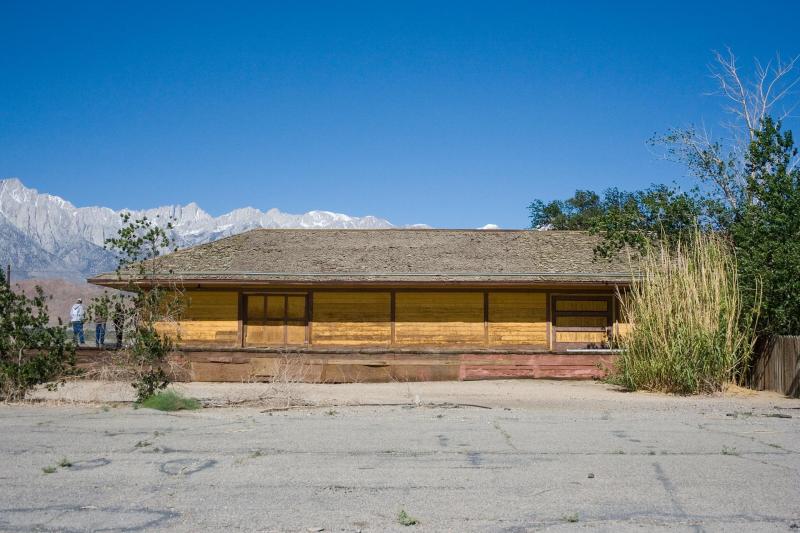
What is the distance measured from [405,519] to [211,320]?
14.8 meters

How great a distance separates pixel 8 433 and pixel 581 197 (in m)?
46.7

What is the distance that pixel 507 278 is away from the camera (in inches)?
739

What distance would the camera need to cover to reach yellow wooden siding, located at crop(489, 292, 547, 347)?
19.6 metres

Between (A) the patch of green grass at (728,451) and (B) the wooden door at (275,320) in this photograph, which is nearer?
(A) the patch of green grass at (728,451)

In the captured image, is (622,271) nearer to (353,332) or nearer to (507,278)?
(507,278)

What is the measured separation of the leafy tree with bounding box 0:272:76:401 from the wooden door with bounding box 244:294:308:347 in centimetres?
647

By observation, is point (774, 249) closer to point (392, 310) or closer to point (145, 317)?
point (392, 310)

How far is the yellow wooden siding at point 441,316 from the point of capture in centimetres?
1962

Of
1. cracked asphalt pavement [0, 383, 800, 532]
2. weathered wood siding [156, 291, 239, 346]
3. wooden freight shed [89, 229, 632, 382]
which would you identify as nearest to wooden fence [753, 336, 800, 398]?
wooden freight shed [89, 229, 632, 382]

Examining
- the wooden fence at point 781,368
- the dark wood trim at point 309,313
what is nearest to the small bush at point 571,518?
the wooden fence at point 781,368

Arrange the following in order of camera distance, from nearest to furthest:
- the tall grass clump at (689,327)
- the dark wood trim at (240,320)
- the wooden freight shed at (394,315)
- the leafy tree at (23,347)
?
the leafy tree at (23,347)
the tall grass clump at (689,327)
the wooden freight shed at (394,315)
the dark wood trim at (240,320)

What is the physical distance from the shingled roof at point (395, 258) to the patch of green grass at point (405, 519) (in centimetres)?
1284

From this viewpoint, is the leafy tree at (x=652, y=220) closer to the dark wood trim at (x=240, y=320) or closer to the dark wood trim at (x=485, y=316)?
the dark wood trim at (x=485, y=316)

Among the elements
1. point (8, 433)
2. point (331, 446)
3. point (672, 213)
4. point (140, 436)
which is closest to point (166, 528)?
point (331, 446)
